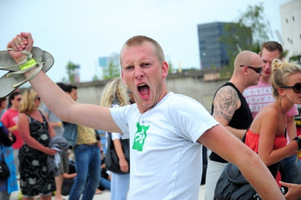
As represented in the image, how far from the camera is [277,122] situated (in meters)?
3.79

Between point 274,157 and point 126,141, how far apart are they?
3034 millimetres

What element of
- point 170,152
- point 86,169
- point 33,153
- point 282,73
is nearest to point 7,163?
point 33,153

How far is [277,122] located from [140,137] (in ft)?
4.81

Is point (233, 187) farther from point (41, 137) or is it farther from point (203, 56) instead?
point (203, 56)

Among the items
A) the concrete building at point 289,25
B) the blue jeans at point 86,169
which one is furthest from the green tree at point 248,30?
the blue jeans at point 86,169

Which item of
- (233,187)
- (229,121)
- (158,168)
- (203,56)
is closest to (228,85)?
(229,121)

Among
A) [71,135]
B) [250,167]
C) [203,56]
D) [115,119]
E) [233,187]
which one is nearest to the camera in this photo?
[250,167]

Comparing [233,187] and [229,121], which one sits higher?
[229,121]

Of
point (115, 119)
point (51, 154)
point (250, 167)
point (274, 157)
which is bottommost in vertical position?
point (51, 154)

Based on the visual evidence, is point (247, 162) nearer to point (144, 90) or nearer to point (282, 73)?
point (144, 90)

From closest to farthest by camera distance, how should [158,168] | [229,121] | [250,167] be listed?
1. [250,167]
2. [158,168]
3. [229,121]

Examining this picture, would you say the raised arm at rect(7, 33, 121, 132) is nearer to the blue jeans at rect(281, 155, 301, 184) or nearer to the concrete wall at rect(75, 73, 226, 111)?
the blue jeans at rect(281, 155, 301, 184)

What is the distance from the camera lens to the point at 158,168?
2643mm

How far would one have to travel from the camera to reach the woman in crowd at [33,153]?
718 cm
